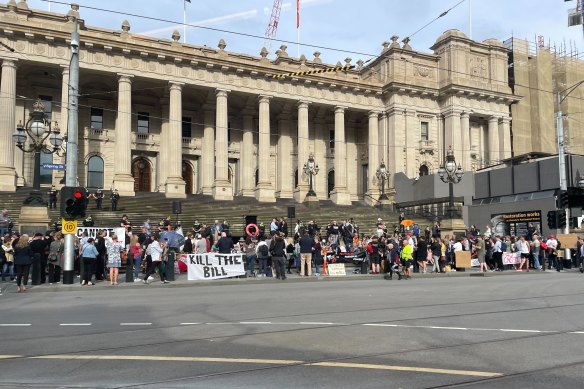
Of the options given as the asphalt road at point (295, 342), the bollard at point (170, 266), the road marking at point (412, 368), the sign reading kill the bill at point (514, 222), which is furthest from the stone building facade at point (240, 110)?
the road marking at point (412, 368)

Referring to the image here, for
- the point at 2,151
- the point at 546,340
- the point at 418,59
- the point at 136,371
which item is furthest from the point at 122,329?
the point at 418,59

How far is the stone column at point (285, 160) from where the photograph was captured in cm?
4803

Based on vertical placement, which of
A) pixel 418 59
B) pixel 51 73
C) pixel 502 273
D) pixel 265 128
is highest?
pixel 418 59

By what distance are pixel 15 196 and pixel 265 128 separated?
2004 centimetres

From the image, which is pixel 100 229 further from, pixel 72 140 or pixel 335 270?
pixel 335 270

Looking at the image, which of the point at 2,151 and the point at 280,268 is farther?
the point at 2,151

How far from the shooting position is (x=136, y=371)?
19.4ft

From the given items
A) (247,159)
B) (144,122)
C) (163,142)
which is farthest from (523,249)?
(144,122)

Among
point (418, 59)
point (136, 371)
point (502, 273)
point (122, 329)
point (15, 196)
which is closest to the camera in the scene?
point (136, 371)

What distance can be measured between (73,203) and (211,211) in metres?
18.4

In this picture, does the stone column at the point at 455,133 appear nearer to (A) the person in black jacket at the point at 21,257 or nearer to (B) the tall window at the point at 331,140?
(B) the tall window at the point at 331,140

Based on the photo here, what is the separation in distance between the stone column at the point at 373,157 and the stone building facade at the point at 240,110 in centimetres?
14

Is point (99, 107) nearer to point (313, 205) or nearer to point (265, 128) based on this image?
point (265, 128)

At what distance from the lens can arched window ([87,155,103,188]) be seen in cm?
4295
